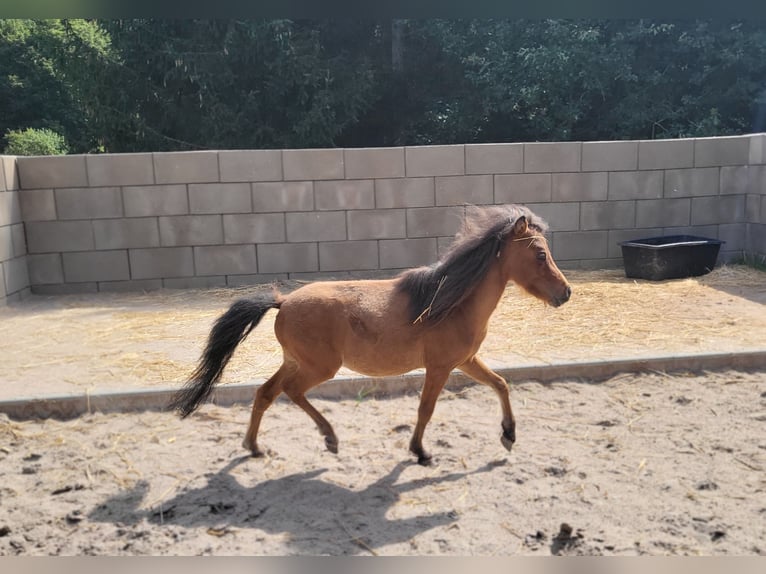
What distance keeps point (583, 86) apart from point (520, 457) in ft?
44.2

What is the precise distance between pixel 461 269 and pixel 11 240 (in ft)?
20.3

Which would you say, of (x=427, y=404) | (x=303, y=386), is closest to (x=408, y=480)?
(x=427, y=404)

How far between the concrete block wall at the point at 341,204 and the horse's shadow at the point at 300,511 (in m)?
5.10

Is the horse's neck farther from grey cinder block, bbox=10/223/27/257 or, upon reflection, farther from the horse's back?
grey cinder block, bbox=10/223/27/257

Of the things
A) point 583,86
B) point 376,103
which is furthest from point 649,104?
point 376,103

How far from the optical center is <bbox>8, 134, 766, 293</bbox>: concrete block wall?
25.4 ft

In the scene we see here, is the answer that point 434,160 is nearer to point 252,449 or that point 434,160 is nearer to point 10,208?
point 10,208

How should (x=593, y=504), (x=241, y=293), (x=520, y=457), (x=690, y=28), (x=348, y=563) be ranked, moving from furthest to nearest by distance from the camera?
(x=690, y=28)
(x=241, y=293)
(x=520, y=457)
(x=593, y=504)
(x=348, y=563)

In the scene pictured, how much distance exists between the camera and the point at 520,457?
3459 millimetres

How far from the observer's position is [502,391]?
11.5 feet

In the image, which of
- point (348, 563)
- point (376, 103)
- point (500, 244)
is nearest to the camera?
point (348, 563)

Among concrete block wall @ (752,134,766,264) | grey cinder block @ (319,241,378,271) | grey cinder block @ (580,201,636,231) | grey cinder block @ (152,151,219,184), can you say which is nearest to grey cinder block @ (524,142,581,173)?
grey cinder block @ (580,201,636,231)

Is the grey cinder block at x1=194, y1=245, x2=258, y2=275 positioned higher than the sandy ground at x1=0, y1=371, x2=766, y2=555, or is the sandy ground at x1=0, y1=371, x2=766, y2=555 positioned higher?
the grey cinder block at x1=194, y1=245, x2=258, y2=275

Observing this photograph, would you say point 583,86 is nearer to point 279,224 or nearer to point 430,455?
point 279,224
